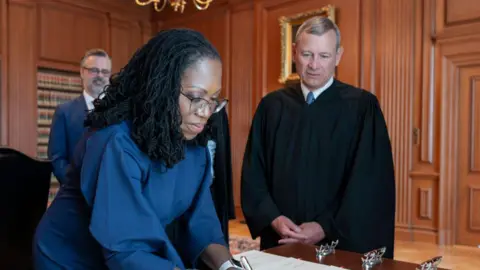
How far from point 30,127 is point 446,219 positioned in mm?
6007

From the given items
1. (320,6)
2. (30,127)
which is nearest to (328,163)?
(320,6)

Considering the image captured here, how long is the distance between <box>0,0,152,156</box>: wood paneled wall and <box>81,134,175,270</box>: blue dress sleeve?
6.69m

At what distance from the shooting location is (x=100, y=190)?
102 centimetres

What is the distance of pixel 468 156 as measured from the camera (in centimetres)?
555

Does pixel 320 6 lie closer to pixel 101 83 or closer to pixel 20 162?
pixel 101 83

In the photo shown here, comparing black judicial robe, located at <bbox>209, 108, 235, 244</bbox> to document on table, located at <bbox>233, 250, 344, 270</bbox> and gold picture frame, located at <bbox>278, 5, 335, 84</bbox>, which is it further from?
gold picture frame, located at <bbox>278, 5, 335, 84</bbox>

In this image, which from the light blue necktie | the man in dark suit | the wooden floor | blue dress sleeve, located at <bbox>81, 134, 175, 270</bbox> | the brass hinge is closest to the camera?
blue dress sleeve, located at <bbox>81, 134, 175, 270</bbox>

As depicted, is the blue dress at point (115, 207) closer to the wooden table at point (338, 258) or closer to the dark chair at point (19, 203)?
the wooden table at point (338, 258)

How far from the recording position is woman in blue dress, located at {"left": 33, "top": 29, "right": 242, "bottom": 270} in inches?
40.3

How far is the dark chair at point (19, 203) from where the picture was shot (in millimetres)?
1630

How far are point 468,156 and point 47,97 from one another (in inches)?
242

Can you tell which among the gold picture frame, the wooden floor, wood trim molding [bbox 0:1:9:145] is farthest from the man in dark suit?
wood trim molding [bbox 0:1:9:145]

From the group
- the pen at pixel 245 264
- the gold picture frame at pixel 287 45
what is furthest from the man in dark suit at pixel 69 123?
the gold picture frame at pixel 287 45

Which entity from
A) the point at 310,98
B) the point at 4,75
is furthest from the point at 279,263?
the point at 4,75
